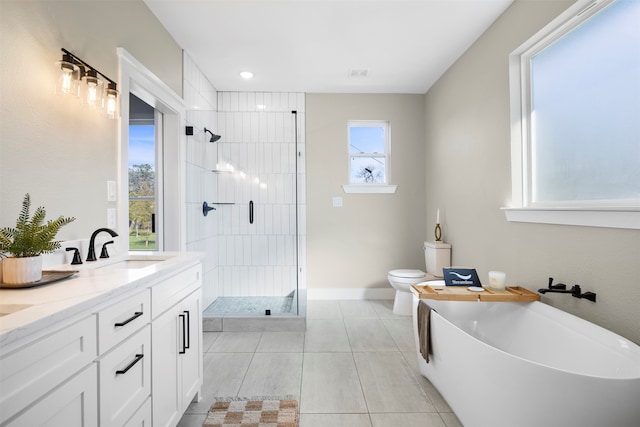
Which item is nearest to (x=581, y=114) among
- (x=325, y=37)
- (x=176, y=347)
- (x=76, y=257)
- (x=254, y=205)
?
(x=325, y=37)

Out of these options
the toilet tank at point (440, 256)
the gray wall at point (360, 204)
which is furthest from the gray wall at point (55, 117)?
the toilet tank at point (440, 256)

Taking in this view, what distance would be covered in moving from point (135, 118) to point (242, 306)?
2.53 metres

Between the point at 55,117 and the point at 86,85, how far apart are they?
0.26 meters

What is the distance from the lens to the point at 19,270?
3.60ft

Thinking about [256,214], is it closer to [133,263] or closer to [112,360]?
[133,263]

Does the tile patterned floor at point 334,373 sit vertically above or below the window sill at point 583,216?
below

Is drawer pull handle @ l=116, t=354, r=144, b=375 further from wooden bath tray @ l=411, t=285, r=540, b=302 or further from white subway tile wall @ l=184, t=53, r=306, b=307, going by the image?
white subway tile wall @ l=184, t=53, r=306, b=307

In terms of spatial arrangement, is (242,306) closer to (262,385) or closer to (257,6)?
(262,385)

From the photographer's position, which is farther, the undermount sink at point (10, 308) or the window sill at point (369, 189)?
the window sill at point (369, 189)

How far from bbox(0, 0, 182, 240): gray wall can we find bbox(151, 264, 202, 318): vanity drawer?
53 centimetres

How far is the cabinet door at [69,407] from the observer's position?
755 mm

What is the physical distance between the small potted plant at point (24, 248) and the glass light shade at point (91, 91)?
67 centimetres

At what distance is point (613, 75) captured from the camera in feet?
5.40

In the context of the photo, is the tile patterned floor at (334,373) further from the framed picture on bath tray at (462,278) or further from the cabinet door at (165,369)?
the framed picture on bath tray at (462,278)
